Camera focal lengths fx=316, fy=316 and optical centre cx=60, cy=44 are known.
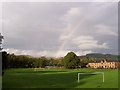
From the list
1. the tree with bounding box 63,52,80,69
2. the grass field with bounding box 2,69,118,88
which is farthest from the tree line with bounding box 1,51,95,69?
the grass field with bounding box 2,69,118,88

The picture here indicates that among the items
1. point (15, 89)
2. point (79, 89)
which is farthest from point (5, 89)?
point (79, 89)

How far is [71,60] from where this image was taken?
9862cm

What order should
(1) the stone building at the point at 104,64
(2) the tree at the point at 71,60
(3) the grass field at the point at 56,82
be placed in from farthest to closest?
(2) the tree at the point at 71,60, (1) the stone building at the point at 104,64, (3) the grass field at the point at 56,82

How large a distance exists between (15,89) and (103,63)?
8143cm

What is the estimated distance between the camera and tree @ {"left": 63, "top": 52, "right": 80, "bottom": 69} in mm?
96688

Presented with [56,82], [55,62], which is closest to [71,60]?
[55,62]

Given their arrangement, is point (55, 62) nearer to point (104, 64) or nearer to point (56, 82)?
point (104, 64)

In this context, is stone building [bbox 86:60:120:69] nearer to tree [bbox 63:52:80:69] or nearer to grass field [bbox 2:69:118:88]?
tree [bbox 63:52:80:69]

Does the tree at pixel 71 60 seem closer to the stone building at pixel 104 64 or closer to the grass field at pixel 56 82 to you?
the stone building at pixel 104 64

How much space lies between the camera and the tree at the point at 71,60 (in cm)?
9669

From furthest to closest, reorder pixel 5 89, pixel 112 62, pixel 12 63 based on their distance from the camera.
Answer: pixel 112 62 → pixel 12 63 → pixel 5 89

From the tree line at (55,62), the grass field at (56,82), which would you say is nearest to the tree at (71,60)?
the tree line at (55,62)

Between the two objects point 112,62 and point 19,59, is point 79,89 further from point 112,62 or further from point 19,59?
point 112,62

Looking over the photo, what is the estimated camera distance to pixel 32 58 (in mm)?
99812
